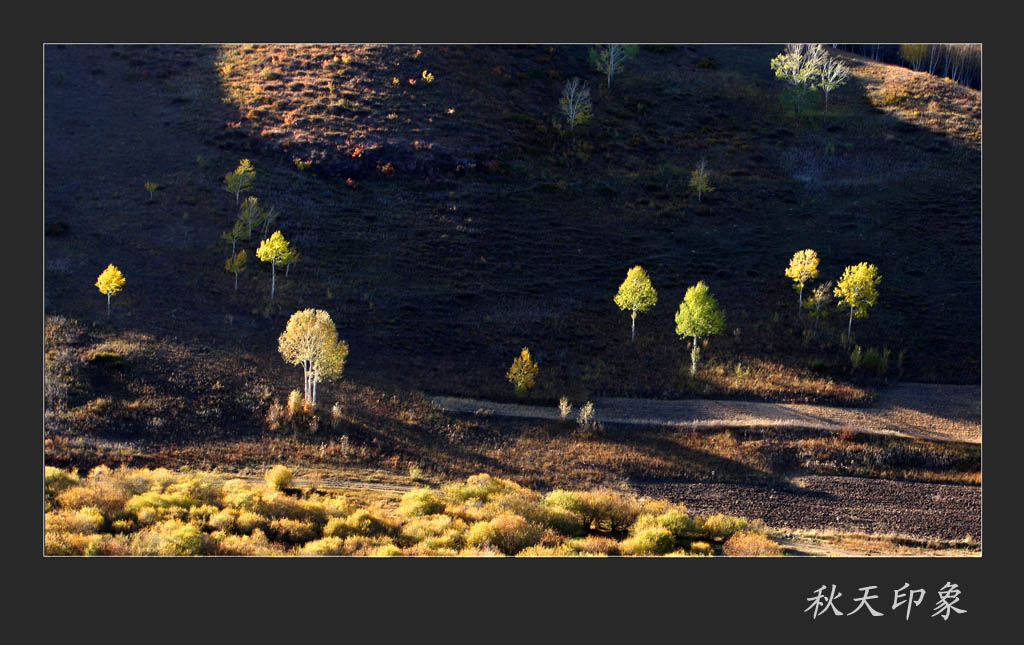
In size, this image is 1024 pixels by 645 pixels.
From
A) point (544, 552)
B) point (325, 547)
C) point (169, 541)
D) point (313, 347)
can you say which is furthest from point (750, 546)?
point (313, 347)

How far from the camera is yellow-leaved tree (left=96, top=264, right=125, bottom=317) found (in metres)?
26.4

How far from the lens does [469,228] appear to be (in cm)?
3953

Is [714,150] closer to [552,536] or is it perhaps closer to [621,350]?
[621,350]

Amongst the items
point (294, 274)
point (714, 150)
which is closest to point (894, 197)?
point (714, 150)

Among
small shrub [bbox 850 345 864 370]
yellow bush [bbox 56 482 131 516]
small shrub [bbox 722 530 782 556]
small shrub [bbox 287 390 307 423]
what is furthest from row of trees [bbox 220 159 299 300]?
small shrub [bbox 850 345 864 370]

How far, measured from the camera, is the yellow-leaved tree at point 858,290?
2978 cm

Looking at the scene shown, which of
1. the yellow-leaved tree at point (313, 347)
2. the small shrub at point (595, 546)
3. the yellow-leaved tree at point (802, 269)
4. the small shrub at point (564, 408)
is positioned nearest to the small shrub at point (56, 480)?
the yellow-leaved tree at point (313, 347)

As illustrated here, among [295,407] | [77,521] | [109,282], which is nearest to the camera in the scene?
[77,521]

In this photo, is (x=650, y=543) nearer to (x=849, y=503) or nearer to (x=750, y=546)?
(x=750, y=546)

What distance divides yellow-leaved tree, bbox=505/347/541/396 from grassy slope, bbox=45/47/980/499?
1.81 ft

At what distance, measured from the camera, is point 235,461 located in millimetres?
19859

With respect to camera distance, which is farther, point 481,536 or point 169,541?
point 481,536

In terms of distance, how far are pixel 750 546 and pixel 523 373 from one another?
36.4 ft

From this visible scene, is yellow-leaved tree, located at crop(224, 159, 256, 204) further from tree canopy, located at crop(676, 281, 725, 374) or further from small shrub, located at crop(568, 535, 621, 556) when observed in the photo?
small shrub, located at crop(568, 535, 621, 556)
